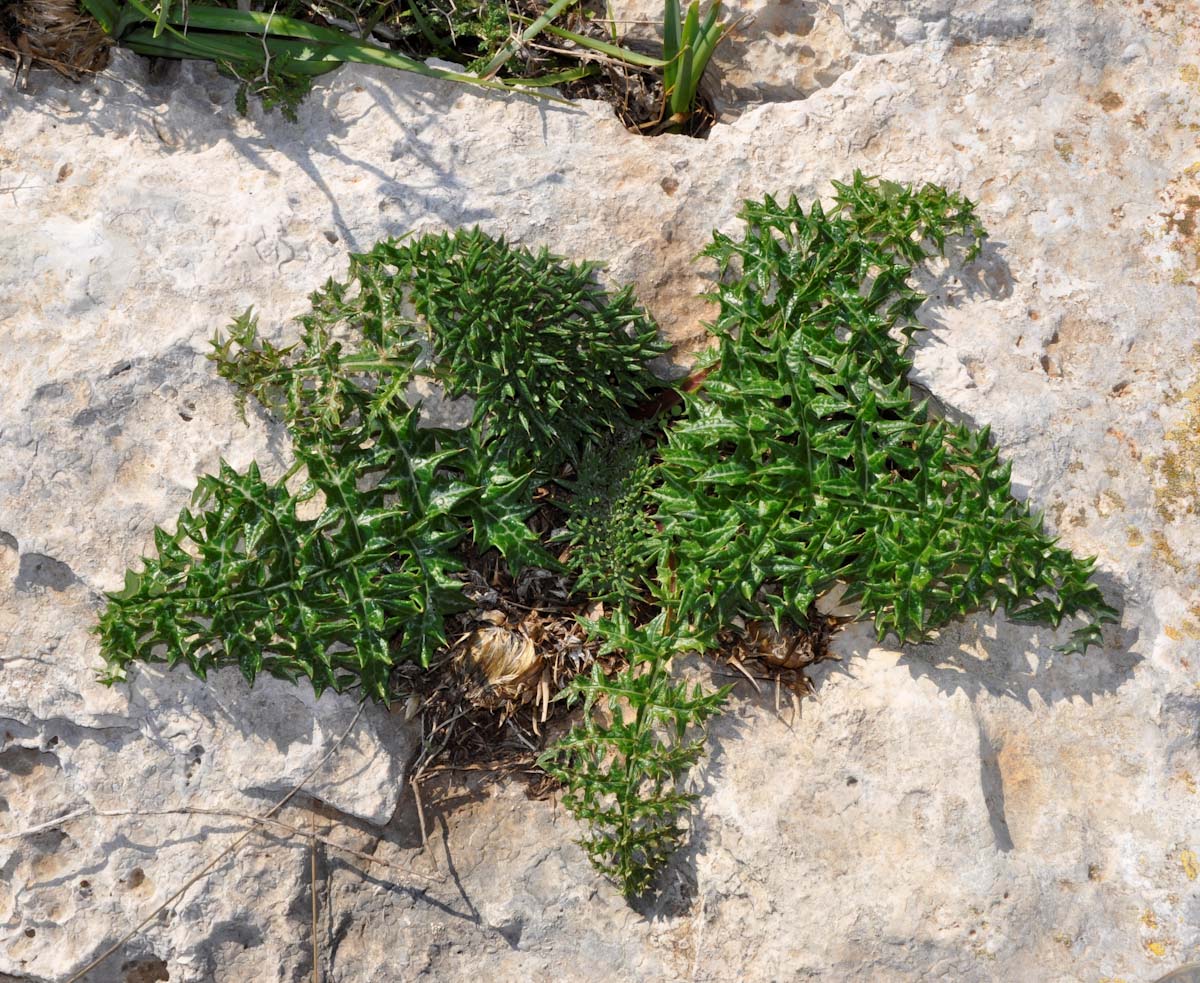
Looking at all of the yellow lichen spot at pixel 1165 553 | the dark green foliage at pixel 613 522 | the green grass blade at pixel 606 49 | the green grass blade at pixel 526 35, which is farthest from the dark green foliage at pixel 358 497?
the yellow lichen spot at pixel 1165 553

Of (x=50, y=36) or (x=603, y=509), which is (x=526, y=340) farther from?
(x=50, y=36)

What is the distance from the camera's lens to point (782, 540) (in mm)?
3832

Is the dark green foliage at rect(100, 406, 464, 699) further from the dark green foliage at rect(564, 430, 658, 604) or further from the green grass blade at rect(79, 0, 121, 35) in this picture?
the green grass blade at rect(79, 0, 121, 35)

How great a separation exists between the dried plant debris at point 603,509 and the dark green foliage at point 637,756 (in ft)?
0.04

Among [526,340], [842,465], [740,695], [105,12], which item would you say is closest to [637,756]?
[740,695]

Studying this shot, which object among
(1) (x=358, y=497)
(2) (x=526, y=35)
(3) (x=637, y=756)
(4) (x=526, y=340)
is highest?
(2) (x=526, y=35)

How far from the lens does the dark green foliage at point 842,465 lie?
3766 millimetres

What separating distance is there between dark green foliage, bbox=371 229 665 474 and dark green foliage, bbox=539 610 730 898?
31.7 inches

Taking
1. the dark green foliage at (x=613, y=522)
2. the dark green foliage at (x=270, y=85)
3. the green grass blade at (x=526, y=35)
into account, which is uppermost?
the green grass blade at (x=526, y=35)

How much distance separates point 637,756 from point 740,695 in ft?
1.61

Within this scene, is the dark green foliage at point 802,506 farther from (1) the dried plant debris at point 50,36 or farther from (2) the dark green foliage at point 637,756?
(1) the dried plant debris at point 50,36

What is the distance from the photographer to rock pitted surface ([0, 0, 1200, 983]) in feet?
12.8

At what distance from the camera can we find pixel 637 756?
397 cm

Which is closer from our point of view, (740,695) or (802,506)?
Answer: (802,506)
